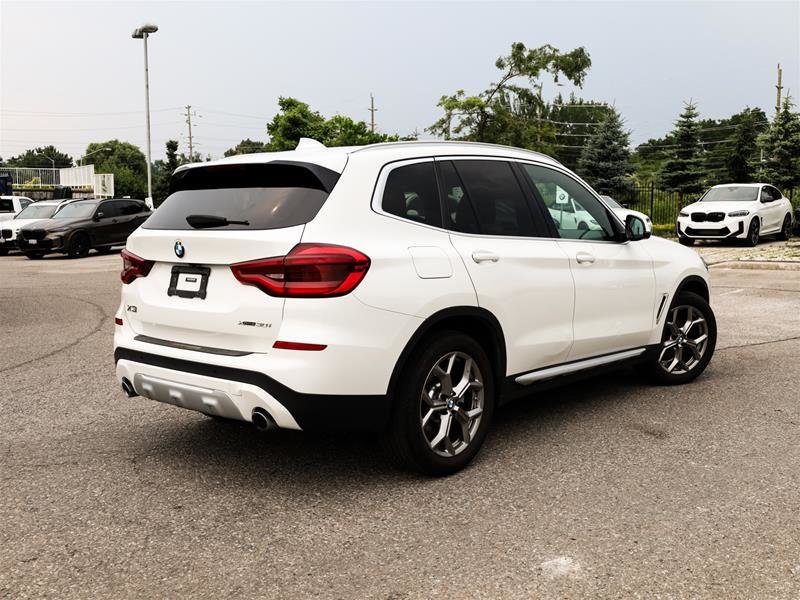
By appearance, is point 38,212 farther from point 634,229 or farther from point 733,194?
point 634,229

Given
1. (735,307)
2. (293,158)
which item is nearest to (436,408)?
(293,158)

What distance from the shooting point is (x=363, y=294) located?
3.87m

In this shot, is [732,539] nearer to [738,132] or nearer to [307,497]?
[307,497]

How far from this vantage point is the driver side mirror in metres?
5.73

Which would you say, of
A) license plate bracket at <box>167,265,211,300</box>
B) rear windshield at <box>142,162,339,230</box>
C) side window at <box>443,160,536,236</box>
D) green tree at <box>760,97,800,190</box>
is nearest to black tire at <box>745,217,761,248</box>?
green tree at <box>760,97,800,190</box>

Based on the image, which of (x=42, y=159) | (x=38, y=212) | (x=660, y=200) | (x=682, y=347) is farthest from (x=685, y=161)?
(x=42, y=159)

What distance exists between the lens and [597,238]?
555 centimetres

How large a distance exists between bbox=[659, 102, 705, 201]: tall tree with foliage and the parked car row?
25736 millimetres

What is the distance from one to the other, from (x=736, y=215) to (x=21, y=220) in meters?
20.7

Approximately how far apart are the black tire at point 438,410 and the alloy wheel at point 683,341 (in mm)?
2271

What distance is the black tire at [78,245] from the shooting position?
2318cm

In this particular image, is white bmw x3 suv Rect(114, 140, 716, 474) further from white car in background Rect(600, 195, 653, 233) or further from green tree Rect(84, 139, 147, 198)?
green tree Rect(84, 139, 147, 198)

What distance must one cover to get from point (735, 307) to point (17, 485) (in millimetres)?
9257

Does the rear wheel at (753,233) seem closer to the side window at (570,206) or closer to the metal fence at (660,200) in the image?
the metal fence at (660,200)
